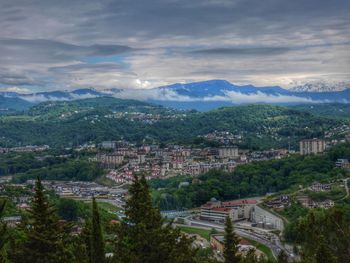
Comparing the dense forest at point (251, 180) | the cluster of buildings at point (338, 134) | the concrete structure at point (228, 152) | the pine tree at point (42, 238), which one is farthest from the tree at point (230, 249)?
the cluster of buildings at point (338, 134)

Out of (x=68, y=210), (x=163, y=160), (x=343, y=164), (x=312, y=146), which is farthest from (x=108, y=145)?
(x=68, y=210)

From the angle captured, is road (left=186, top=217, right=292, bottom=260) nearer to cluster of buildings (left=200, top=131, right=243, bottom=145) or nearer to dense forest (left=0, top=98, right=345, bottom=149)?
cluster of buildings (left=200, top=131, right=243, bottom=145)

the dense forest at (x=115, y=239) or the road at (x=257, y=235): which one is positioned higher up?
the dense forest at (x=115, y=239)

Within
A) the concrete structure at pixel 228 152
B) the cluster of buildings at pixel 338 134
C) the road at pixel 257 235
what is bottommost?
the road at pixel 257 235

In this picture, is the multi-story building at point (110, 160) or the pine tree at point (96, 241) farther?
the multi-story building at point (110, 160)

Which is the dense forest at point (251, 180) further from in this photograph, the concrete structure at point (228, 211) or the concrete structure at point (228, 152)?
the concrete structure at point (228, 152)

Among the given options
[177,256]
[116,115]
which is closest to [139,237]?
[177,256]

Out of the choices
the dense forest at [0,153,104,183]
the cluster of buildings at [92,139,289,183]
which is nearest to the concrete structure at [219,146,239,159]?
the cluster of buildings at [92,139,289,183]

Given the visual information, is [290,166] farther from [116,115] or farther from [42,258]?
[116,115]
